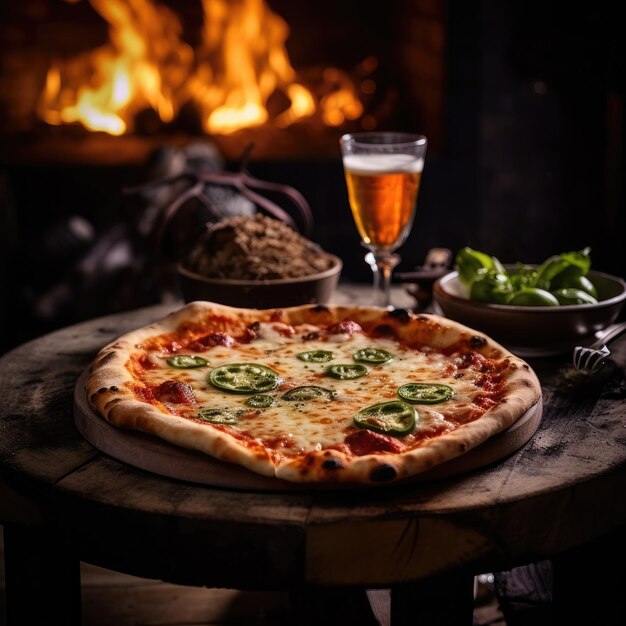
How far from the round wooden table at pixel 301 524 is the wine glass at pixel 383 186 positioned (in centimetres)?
98

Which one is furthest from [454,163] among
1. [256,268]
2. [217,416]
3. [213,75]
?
[217,416]

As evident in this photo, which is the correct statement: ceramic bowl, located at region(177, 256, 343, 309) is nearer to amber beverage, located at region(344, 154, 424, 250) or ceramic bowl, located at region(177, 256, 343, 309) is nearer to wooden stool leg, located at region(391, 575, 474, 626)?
amber beverage, located at region(344, 154, 424, 250)

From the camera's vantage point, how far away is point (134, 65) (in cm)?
532

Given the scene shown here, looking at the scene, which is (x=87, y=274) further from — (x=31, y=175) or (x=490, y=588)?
(x=490, y=588)

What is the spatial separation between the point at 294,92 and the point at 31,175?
1522 millimetres

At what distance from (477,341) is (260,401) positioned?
0.56 m

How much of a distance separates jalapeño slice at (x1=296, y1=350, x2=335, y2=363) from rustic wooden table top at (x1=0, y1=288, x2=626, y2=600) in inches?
21.3

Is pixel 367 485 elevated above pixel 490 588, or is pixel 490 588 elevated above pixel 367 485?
Result: pixel 367 485

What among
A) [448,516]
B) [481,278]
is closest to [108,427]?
[448,516]

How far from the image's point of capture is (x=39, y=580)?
1740 millimetres

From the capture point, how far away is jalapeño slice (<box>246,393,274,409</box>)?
1.83m

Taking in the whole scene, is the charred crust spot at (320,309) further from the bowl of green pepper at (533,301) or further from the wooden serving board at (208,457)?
the wooden serving board at (208,457)

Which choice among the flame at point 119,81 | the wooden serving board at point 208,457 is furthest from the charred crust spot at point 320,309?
the flame at point 119,81

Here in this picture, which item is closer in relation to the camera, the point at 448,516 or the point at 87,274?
the point at 448,516
